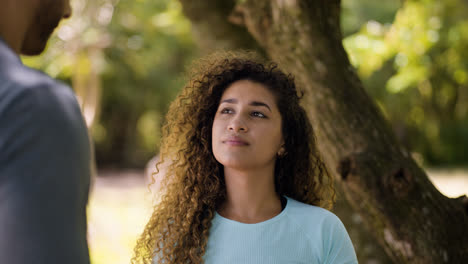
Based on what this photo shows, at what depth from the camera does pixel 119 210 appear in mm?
9758

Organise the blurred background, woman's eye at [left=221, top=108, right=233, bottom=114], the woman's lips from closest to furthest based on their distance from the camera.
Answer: the woman's lips < woman's eye at [left=221, top=108, right=233, bottom=114] < the blurred background

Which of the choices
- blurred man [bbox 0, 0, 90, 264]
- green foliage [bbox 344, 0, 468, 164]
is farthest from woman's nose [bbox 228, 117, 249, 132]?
green foliage [bbox 344, 0, 468, 164]

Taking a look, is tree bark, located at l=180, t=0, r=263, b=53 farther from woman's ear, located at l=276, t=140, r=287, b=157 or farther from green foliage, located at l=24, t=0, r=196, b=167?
woman's ear, located at l=276, t=140, r=287, b=157

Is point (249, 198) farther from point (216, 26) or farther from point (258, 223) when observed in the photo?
point (216, 26)

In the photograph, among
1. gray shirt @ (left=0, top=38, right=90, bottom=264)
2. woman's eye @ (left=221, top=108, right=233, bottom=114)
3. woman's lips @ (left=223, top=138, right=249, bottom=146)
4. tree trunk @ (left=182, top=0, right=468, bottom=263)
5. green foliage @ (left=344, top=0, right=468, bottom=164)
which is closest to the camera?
gray shirt @ (left=0, top=38, right=90, bottom=264)

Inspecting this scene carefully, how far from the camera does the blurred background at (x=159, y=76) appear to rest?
5.27 meters

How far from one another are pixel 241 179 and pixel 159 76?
1570 centimetres

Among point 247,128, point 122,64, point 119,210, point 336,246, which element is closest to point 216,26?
point 247,128

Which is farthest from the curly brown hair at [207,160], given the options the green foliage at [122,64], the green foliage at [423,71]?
the green foliage at [423,71]

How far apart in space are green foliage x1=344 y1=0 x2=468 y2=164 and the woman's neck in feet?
10.2

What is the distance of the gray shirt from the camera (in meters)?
0.86

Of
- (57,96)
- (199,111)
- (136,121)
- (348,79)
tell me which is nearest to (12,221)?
(57,96)

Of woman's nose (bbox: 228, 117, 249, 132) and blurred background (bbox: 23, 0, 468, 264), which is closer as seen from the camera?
woman's nose (bbox: 228, 117, 249, 132)

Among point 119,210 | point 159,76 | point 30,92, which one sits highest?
point 30,92
